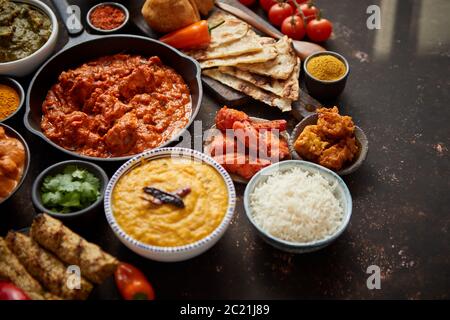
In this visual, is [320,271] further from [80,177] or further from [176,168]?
[80,177]

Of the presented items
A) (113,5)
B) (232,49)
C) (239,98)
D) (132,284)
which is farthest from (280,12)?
(132,284)

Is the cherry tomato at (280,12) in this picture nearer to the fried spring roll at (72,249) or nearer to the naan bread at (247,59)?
the naan bread at (247,59)

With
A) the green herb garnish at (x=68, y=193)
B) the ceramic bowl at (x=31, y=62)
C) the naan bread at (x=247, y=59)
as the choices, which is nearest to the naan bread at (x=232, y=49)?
the naan bread at (x=247, y=59)

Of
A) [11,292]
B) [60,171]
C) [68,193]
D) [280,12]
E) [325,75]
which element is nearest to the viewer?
[11,292]

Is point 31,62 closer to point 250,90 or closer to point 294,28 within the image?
point 250,90

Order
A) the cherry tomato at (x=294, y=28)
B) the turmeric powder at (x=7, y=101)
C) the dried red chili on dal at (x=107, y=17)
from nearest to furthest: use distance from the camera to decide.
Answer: the turmeric powder at (x=7, y=101), the dried red chili on dal at (x=107, y=17), the cherry tomato at (x=294, y=28)

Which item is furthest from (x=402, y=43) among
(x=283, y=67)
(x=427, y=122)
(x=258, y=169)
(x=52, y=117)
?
(x=52, y=117)

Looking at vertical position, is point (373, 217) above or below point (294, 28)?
below
